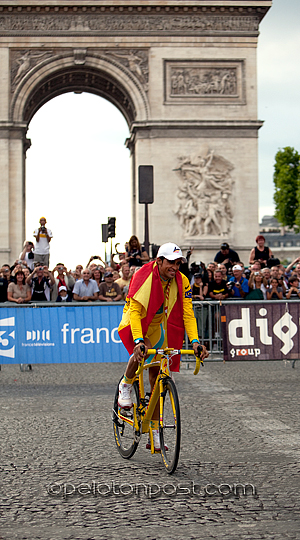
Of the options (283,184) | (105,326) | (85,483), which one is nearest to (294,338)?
(105,326)

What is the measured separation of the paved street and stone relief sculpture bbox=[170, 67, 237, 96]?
22.4 meters

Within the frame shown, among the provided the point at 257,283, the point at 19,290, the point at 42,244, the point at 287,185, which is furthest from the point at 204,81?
the point at 287,185

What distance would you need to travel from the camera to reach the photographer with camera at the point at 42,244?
20172 millimetres

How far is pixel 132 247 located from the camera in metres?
17.8

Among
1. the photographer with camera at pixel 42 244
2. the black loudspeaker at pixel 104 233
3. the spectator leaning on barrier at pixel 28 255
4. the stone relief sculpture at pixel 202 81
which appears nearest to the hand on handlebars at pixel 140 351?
the spectator leaning on barrier at pixel 28 255

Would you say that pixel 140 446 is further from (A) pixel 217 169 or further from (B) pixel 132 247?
(A) pixel 217 169

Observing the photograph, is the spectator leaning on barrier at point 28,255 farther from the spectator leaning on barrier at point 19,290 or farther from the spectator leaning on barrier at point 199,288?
the spectator leaning on barrier at point 199,288

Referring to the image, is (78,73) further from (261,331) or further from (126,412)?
(126,412)

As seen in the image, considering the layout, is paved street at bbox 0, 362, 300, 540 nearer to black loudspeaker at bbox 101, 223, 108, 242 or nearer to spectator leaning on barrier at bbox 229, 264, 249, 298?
spectator leaning on barrier at bbox 229, 264, 249, 298

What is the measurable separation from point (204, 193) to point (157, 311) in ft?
82.1

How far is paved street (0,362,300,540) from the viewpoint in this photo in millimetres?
4402

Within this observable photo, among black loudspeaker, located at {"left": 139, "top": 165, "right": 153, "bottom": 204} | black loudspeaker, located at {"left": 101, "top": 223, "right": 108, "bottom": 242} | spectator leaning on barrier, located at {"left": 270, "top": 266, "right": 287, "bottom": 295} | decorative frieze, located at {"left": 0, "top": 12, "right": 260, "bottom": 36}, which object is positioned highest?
decorative frieze, located at {"left": 0, "top": 12, "right": 260, "bottom": 36}

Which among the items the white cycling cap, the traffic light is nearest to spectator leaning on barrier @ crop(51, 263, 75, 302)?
the traffic light

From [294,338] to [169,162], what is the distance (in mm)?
19204
